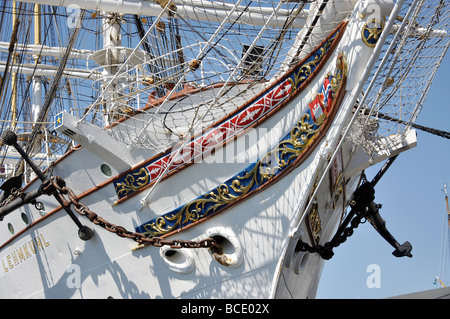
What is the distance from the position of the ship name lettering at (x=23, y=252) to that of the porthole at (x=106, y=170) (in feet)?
4.24

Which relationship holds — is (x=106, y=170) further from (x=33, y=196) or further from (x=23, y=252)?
(x=23, y=252)

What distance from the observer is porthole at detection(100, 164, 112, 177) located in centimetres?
723

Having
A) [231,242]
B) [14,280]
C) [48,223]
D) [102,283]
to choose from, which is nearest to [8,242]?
[14,280]

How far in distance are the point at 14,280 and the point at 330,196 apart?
4.44 meters

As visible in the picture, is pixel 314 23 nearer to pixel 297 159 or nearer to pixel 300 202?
pixel 297 159

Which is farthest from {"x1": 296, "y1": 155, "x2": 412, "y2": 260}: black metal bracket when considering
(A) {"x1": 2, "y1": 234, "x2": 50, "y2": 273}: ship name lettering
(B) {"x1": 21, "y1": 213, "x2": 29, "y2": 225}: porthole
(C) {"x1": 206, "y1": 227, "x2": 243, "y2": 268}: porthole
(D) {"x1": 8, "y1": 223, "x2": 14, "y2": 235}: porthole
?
(D) {"x1": 8, "y1": 223, "x2": 14, "y2": 235}: porthole

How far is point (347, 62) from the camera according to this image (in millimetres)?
5773

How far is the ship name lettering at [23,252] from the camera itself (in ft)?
26.2

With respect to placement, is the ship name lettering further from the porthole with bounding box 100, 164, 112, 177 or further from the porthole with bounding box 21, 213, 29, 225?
the porthole with bounding box 100, 164, 112, 177

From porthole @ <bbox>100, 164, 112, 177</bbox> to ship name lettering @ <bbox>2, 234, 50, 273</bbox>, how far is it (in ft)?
4.24

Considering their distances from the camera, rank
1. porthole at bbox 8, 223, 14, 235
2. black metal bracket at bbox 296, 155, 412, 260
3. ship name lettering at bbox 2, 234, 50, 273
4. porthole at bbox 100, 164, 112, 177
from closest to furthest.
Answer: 1. black metal bracket at bbox 296, 155, 412, 260
2. porthole at bbox 100, 164, 112, 177
3. ship name lettering at bbox 2, 234, 50, 273
4. porthole at bbox 8, 223, 14, 235

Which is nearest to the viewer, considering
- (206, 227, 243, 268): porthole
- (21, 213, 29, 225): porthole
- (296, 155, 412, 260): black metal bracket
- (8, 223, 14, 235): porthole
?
(206, 227, 243, 268): porthole
